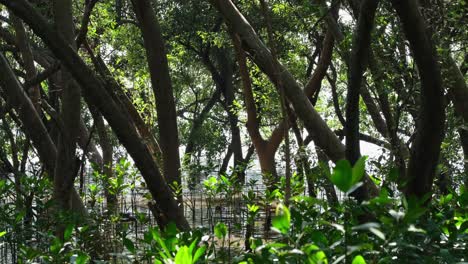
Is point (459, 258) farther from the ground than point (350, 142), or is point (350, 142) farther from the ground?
point (350, 142)

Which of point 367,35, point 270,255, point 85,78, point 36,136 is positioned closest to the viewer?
point 270,255

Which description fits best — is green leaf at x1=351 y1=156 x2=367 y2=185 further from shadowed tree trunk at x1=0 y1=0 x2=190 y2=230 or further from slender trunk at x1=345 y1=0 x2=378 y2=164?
shadowed tree trunk at x1=0 y1=0 x2=190 y2=230

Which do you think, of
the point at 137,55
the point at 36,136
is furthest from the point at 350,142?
the point at 137,55

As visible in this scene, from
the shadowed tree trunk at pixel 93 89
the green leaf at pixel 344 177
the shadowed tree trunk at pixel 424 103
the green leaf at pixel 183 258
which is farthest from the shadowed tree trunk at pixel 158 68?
the green leaf at pixel 344 177

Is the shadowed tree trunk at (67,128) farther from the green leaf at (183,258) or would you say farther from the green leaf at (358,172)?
the green leaf at (358,172)

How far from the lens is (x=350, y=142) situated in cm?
278

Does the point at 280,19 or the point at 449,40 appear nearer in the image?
the point at 449,40

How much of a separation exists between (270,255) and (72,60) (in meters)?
1.90

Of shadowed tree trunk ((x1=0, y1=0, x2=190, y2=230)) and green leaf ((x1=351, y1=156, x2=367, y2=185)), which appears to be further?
shadowed tree trunk ((x1=0, y1=0, x2=190, y2=230))

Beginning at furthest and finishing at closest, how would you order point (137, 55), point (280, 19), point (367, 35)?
point (137, 55) < point (280, 19) < point (367, 35)

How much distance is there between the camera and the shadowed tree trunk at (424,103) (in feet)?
7.77

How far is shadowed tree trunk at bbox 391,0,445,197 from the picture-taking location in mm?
2367

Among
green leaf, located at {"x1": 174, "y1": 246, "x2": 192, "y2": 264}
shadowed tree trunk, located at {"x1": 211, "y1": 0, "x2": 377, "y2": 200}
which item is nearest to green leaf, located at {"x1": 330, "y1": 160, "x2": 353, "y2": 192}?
green leaf, located at {"x1": 174, "y1": 246, "x2": 192, "y2": 264}

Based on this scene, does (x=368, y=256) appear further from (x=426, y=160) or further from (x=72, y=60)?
(x=72, y=60)
